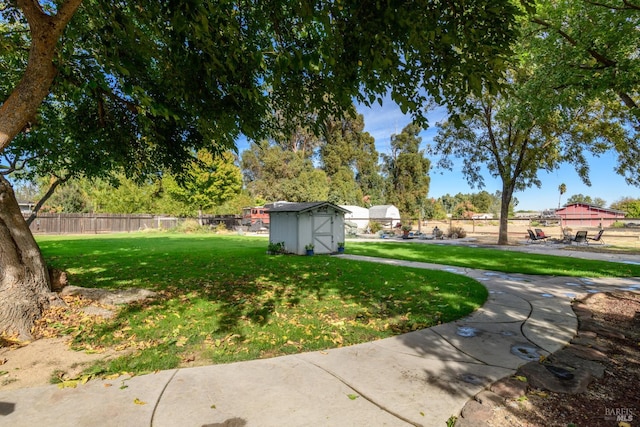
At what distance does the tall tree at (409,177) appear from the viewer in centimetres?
4341

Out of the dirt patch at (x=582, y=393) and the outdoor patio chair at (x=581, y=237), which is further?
the outdoor patio chair at (x=581, y=237)

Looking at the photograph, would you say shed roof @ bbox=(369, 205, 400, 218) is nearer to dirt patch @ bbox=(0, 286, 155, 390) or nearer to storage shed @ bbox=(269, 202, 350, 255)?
storage shed @ bbox=(269, 202, 350, 255)

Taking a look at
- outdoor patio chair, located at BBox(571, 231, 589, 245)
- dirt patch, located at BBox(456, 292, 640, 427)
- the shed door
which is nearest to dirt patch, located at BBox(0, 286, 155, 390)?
dirt patch, located at BBox(456, 292, 640, 427)

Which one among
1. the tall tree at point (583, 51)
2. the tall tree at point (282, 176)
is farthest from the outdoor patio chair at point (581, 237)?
the tall tree at point (282, 176)

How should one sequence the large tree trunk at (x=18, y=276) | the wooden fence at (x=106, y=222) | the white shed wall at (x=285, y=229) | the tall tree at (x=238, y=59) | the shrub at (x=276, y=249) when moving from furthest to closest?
1. the wooden fence at (x=106, y=222)
2. the white shed wall at (x=285, y=229)
3. the shrub at (x=276, y=249)
4. the large tree trunk at (x=18, y=276)
5. the tall tree at (x=238, y=59)

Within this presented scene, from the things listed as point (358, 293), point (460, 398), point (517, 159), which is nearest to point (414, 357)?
point (460, 398)

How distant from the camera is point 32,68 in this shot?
3645 mm

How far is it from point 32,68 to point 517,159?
2045 cm

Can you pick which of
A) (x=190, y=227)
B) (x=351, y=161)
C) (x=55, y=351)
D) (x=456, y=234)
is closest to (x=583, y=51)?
(x=55, y=351)

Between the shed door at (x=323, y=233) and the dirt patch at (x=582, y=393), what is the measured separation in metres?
10.2

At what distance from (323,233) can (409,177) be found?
32964mm

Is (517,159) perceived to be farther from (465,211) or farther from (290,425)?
(465,211)

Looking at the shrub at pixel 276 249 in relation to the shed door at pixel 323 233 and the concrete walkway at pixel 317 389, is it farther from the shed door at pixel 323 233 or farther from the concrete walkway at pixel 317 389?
the concrete walkway at pixel 317 389

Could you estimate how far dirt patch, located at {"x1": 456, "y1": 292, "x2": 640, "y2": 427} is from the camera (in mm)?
2268
